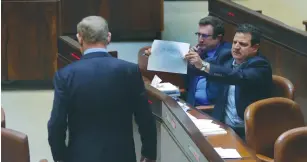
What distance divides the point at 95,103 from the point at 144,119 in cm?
26

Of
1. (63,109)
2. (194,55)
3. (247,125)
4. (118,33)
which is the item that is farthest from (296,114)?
(118,33)

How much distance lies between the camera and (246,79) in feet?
10.8

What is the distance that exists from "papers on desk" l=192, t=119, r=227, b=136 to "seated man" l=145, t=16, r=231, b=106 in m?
0.76

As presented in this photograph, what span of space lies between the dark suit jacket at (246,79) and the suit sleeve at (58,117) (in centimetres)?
112

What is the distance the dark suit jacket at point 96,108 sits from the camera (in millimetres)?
2502

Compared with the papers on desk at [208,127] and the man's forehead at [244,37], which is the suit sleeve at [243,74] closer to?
the man's forehead at [244,37]

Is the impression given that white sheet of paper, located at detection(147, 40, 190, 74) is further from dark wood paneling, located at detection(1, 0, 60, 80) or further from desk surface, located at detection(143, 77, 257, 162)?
dark wood paneling, located at detection(1, 0, 60, 80)

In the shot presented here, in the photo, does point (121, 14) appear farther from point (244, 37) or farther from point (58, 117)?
point (58, 117)

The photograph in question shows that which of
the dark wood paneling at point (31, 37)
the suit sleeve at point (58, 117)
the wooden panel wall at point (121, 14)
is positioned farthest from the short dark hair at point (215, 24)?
the dark wood paneling at point (31, 37)

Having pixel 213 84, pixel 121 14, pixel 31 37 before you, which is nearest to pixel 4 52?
pixel 31 37

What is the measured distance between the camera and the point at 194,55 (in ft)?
10.6

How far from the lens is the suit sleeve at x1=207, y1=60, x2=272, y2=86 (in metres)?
3.27

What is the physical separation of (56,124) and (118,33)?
352 centimetres

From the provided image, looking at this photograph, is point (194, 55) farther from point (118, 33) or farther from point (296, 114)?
point (118, 33)
